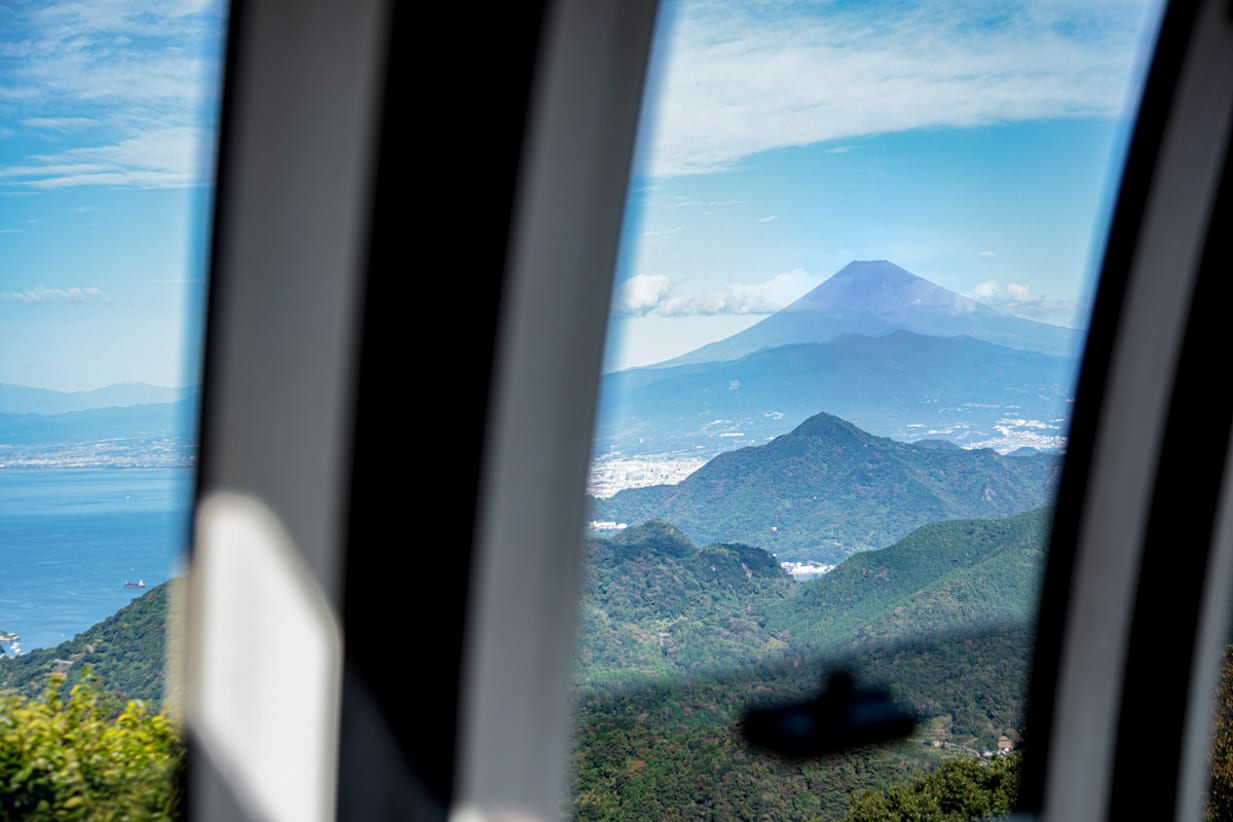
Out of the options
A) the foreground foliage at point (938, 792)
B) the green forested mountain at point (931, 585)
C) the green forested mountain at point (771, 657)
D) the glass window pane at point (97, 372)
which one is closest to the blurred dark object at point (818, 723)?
the glass window pane at point (97, 372)

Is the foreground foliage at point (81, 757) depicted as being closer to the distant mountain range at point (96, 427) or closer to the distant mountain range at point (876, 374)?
the distant mountain range at point (96, 427)

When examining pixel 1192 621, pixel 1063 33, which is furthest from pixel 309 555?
pixel 1063 33

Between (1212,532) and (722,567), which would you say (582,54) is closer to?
(1212,532)

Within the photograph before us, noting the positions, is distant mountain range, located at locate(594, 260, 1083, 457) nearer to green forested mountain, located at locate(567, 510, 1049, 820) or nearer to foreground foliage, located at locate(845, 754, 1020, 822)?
green forested mountain, located at locate(567, 510, 1049, 820)

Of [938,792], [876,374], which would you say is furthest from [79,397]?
[938,792]

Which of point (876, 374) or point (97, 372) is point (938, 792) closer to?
point (876, 374)

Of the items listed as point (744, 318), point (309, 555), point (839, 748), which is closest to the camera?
point (309, 555)
